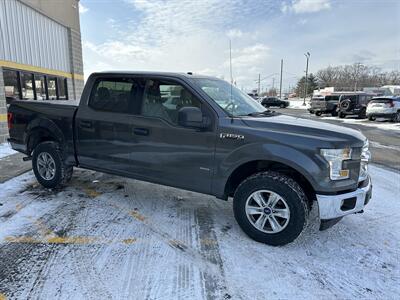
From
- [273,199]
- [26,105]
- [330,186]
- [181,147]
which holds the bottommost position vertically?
[273,199]

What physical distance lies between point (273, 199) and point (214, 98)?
1.42 metres

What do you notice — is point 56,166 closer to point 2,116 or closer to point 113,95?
point 113,95

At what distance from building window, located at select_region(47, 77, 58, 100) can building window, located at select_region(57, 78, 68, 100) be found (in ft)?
1.09

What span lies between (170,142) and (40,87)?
10.4m

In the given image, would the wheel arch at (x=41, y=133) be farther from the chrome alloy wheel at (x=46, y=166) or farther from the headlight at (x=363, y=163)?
the headlight at (x=363, y=163)

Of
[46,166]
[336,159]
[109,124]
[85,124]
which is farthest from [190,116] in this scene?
[46,166]

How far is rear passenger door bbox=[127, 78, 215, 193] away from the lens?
3.67 m

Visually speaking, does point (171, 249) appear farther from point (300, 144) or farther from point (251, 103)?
point (251, 103)

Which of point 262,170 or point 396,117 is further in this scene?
point 396,117

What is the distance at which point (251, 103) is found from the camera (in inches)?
177

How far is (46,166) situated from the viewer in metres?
5.06

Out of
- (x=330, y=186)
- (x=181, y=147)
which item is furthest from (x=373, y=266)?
(x=181, y=147)

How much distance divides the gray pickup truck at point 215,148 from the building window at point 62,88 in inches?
378

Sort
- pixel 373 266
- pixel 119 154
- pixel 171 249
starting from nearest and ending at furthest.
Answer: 1. pixel 373 266
2. pixel 171 249
3. pixel 119 154
